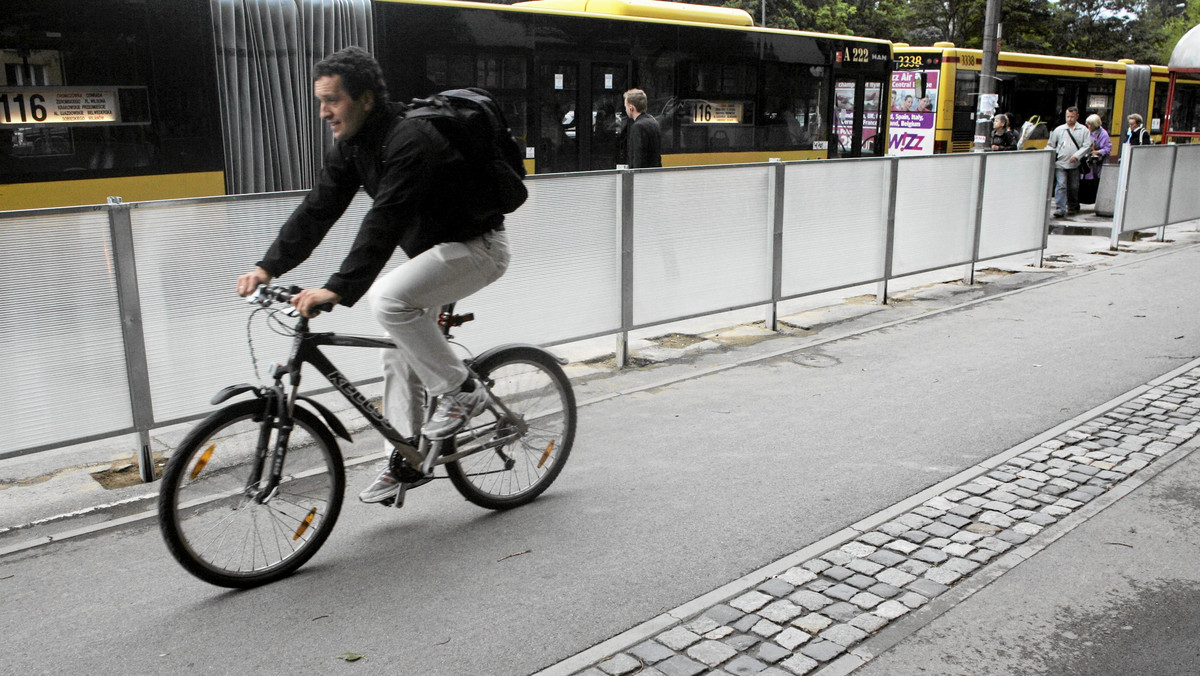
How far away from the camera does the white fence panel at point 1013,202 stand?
11016 millimetres

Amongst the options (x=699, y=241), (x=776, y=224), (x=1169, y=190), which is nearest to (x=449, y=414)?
(x=699, y=241)

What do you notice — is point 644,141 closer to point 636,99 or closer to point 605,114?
point 636,99

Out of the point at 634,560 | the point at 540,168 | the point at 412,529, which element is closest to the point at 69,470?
the point at 412,529

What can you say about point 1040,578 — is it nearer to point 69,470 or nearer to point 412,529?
point 412,529

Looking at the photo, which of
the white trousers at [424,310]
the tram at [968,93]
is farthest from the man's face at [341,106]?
the tram at [968,93]

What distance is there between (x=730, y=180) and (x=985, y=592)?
4.85 m

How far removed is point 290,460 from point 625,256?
3.97 m

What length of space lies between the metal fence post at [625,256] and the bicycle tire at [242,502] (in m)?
3.62

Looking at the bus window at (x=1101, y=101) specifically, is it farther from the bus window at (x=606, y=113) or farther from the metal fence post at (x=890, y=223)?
the metal fence post at (x=890, y=223)

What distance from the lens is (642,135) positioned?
390 inches

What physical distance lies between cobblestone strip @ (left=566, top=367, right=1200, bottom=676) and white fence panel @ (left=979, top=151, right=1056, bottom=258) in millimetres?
5461

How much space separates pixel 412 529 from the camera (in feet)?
14.9

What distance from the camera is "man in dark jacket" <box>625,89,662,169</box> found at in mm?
9914

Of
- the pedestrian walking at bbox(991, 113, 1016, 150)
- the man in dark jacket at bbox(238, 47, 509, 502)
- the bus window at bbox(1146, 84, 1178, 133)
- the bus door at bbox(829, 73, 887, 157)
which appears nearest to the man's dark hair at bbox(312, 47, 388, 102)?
the man in dark jacket at bbox(238, 47, 509, 502)
